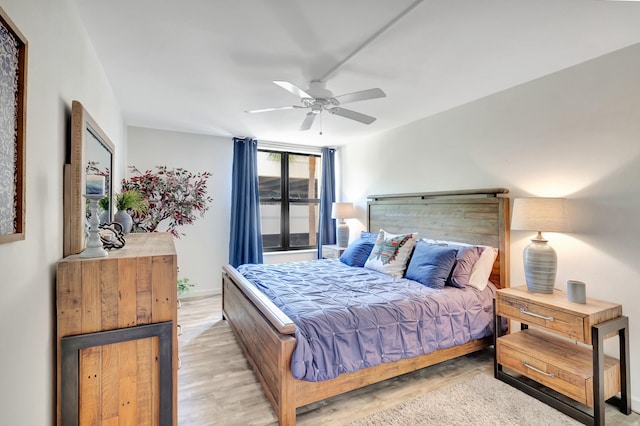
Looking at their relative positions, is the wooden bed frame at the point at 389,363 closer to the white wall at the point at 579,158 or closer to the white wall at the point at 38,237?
the white wall at the point at 579,158

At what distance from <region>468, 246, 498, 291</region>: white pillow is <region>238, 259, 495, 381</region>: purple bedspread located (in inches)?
3.0

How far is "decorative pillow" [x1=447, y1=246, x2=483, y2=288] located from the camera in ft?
9.11

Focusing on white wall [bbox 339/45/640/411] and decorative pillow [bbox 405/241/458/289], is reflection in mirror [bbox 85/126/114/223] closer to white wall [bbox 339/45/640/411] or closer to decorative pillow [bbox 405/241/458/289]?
decorative pillow [bbox 405/241/458/289]

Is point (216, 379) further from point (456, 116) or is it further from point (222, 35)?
point (456, 116)

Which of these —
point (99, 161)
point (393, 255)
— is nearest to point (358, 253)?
point (393, 255)

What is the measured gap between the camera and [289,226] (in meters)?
5.52

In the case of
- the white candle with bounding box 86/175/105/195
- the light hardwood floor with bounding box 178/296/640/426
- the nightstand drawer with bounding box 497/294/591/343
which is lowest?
the light hardwood floor with bounding box 178/296/640/426

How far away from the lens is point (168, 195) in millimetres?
3879

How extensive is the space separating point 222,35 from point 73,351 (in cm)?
194

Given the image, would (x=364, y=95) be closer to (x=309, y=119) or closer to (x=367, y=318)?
(x=309, y=119)

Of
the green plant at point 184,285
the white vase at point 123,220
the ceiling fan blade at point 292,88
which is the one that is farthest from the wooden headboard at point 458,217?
the white vase at point 123,220

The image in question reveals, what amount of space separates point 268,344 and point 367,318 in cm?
72

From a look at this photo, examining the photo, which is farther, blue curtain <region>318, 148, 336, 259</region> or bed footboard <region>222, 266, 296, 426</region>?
blue curtain <region>318, 148, 336, 259</region>

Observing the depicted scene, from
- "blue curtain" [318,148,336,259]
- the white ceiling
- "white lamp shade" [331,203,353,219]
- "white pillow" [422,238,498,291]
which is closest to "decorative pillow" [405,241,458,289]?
"white pillow" [422,238,498,291]
